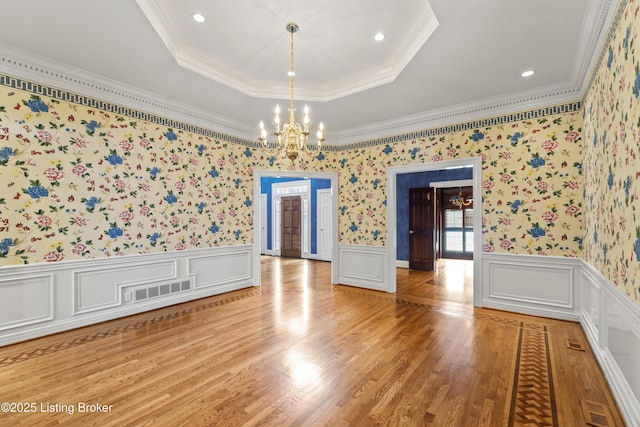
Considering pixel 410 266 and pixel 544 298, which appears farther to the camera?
pixel 410 266

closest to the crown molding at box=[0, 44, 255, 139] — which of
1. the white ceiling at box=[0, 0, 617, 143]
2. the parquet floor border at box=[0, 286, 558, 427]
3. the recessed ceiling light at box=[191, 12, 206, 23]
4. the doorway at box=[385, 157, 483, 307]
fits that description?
the white ceiling at box=[0, 0, 617, 143]

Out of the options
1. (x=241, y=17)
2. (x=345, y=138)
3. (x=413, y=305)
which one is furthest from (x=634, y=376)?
(x=345, y=138)

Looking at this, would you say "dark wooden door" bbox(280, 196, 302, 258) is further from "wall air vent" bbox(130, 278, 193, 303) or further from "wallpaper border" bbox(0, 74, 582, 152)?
"wall air vent" bbox(130, 278, 193, 303)

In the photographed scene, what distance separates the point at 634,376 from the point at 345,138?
4.75 metres

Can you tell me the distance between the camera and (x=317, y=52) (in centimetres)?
319

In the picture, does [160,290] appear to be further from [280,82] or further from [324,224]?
[324,224]

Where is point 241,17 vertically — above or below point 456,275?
above

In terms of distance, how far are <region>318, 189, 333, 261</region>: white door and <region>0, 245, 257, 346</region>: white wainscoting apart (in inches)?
157

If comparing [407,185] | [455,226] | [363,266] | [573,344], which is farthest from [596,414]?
[455,226]

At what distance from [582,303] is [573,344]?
0.72 metres

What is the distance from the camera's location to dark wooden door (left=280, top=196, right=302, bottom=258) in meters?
9.39

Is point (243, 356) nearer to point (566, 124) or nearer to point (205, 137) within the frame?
point (205, 137)

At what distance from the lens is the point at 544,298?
3756 mm

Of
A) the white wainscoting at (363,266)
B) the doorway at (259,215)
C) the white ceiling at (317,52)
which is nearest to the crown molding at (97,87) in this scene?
the white ceiling at (317,52)
